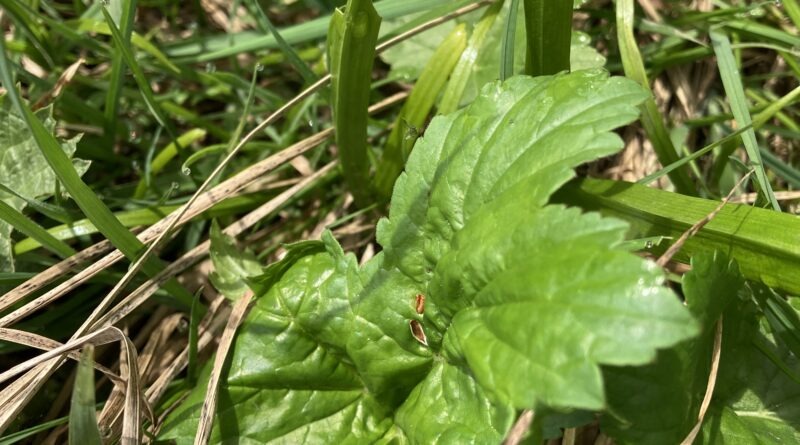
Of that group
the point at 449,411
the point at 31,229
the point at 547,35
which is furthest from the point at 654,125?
the point at 31,229

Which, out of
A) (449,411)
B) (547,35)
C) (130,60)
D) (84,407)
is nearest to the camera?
(84,407)

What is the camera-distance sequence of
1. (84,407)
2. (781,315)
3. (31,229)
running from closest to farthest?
(84,407) < (781,315) < (31,229)

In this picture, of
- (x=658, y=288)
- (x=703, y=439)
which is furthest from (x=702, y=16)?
(x=658, y=288)

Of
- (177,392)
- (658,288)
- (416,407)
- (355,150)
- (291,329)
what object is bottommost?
(177,392)

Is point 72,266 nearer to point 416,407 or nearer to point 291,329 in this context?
point 291,329

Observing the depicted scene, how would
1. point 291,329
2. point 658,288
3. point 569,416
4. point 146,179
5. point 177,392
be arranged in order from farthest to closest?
point 146,179, point 177,392, point 291,329, point 569,416, point 658,288

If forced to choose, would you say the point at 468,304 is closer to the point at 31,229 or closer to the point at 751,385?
the point at 751,385
